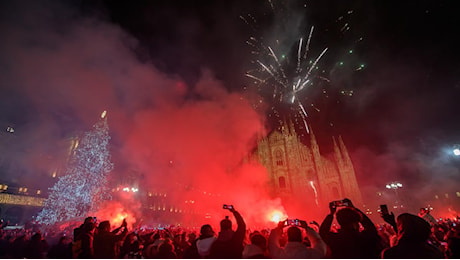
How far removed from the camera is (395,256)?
2451 millimetres

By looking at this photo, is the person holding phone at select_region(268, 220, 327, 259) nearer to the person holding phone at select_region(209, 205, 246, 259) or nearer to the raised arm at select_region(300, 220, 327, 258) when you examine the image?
the raised arm at select_region(300, 220, 327, 258)

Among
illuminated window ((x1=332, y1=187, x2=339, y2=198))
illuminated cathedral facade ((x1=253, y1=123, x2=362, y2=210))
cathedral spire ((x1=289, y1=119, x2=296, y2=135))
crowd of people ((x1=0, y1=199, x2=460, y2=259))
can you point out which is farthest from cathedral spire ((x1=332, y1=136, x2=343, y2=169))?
crowd of people ((x1=0, y1=199, x2=460, y2=259))

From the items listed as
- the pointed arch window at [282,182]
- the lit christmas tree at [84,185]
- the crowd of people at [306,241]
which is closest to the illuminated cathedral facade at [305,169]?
the pointed arch window at [282,182]

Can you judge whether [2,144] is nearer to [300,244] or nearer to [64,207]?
[64,207]

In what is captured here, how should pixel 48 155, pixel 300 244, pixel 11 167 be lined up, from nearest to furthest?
1. pixel 300 244
2. pixel 11 167
3. pixel 48 155

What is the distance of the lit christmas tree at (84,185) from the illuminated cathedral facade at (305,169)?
29.5m

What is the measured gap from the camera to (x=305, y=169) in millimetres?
41250

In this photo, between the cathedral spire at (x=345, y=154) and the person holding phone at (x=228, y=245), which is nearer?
the person holding phone at (x=228, y=245)

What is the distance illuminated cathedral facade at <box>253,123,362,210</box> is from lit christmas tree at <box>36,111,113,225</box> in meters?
29.5

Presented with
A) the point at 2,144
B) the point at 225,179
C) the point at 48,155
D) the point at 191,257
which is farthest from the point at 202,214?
the point at 191,257

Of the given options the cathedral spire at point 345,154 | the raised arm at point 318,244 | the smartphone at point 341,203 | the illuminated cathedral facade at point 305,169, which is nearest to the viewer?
the raised arm at point 318,244

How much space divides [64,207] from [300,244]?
39.4 m

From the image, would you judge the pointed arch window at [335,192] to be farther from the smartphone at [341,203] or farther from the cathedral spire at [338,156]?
the smartphone at [341,203]

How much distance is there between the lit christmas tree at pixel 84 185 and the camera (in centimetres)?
3059
